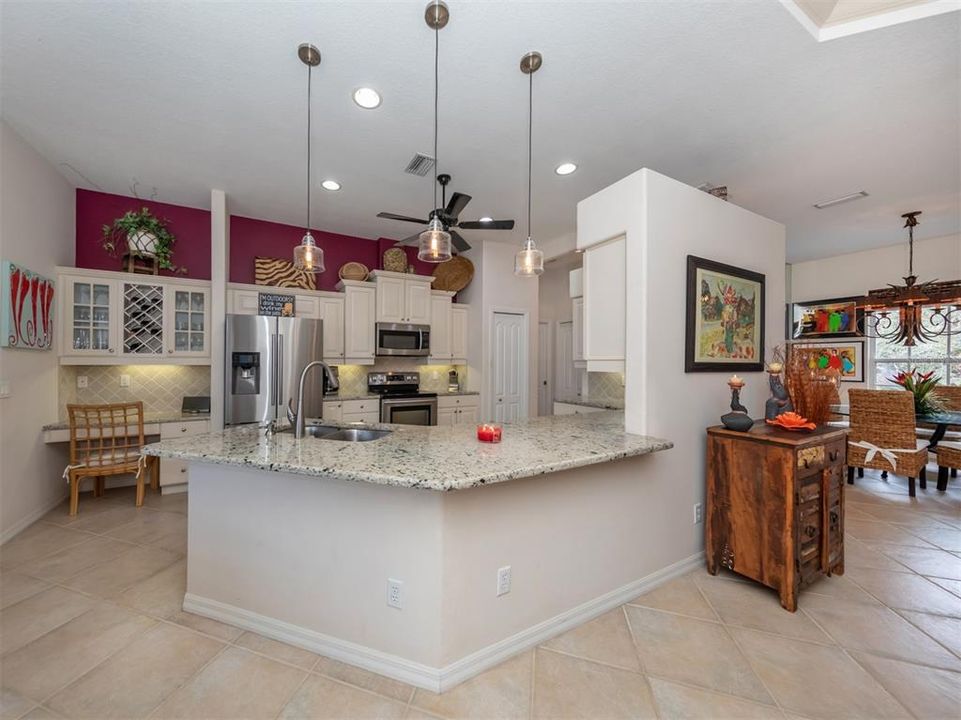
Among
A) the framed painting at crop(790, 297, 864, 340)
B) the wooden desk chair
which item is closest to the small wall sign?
the wooden desk chair

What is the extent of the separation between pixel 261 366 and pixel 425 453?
305cm

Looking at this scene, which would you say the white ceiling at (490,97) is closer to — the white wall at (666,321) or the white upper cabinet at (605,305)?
the white wall at (666,321)

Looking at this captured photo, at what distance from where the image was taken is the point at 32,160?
10.5ft

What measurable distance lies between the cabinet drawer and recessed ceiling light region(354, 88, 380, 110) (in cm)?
321

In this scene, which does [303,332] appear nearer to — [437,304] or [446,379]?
[437,304]

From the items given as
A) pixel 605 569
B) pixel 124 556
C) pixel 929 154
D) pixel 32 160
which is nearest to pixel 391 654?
pixel 605 569

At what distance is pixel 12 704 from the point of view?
156cm

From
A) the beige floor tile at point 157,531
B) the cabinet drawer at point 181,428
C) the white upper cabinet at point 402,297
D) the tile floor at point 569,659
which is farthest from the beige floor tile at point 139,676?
the white upper cabinet at point 402,297

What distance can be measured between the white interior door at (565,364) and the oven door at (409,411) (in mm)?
2874

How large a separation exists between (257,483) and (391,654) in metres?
0.98

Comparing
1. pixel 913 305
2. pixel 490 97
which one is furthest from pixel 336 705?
pixel 913 305

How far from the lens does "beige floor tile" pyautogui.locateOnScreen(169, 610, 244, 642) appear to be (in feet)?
6.37

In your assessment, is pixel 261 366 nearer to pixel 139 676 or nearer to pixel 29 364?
pixel 29 364

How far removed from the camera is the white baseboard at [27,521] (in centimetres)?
291
